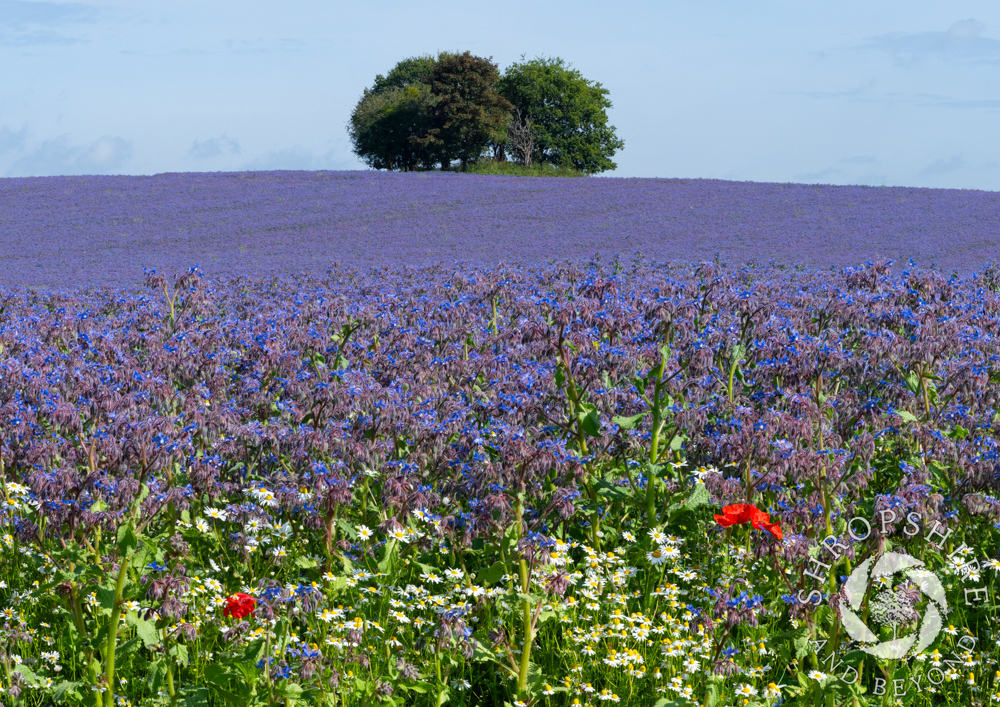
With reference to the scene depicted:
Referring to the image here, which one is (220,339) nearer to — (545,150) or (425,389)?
(425,389)

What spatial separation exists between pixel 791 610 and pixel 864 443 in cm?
171

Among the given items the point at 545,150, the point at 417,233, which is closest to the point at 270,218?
the point at 417,233

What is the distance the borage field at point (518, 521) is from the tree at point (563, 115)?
6137 cm

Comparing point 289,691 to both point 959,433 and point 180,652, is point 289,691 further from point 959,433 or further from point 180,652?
point 959,433

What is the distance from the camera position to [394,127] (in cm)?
6569

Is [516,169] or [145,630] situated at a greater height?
[516,169]

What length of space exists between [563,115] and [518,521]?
6683cm

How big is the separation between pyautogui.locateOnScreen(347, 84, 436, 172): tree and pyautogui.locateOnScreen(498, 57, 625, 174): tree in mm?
8102

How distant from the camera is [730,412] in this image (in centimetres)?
650

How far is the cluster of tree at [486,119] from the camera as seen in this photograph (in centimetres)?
6125

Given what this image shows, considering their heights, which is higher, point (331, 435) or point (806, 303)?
point (806, 303)

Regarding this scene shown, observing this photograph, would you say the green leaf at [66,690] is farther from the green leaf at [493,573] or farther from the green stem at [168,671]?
the green leaf at [493,573]

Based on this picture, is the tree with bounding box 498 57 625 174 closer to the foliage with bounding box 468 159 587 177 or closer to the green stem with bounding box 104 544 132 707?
the foliage with bounding box 468 159 587 177

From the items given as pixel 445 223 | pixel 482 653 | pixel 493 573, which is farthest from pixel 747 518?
pixel 445 223
